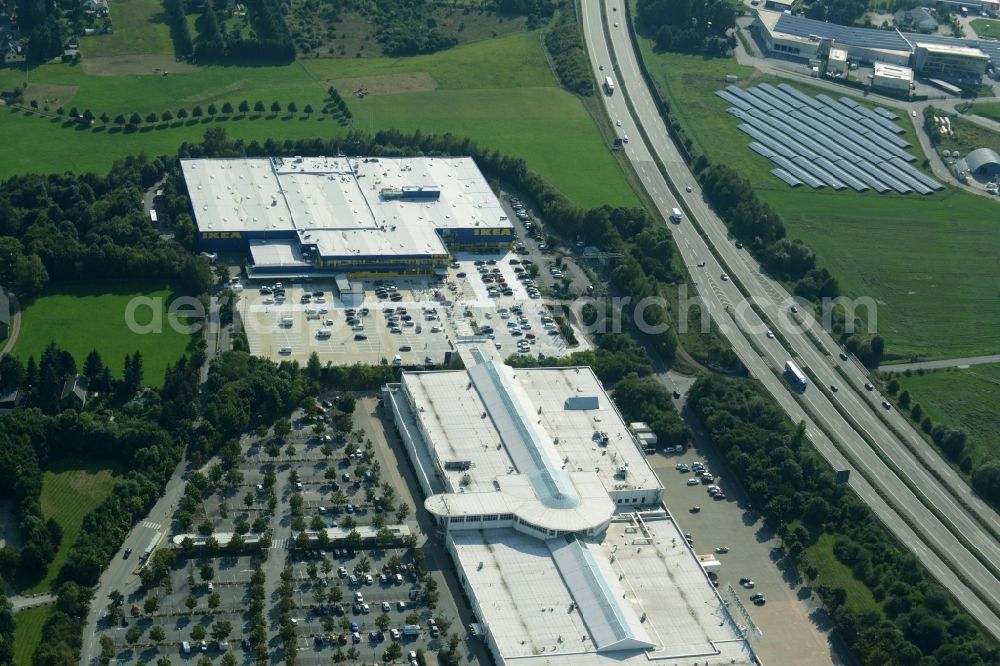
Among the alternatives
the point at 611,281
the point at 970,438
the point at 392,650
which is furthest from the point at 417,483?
the point at 970,438

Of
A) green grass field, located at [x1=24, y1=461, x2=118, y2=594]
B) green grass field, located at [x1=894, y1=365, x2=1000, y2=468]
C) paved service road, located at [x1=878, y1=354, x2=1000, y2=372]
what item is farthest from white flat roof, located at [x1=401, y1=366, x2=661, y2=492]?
paved service road, located at [x1=878, y1=354, x2=1000, y2=372]

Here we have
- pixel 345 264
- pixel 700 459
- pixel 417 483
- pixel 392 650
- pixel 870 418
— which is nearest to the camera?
pixel 392 650

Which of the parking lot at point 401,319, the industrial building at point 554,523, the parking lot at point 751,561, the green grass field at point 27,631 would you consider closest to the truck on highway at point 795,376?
the parking lot at point 751,561

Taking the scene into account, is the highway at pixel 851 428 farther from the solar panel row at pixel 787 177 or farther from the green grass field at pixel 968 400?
the solar panel row at pixel 787 177

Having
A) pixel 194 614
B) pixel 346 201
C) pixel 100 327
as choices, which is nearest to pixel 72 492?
pixel 194 614

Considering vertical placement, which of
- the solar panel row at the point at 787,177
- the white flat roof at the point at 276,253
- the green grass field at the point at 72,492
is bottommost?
the solar panel row at the point at 787,177

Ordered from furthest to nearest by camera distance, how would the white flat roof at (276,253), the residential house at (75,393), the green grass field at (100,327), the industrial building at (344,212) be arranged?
the industrial building at (344,212) → the white flat roof at (276,253) → the green grass field at (100,327) → the residential house at (75,393)

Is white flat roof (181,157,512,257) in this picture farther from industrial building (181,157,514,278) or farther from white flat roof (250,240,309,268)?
white flat roof (250,240,309,268)

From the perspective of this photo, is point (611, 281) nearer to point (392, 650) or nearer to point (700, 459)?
point (700, 459)
